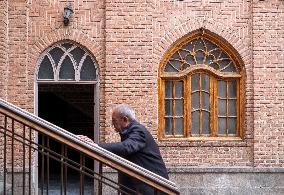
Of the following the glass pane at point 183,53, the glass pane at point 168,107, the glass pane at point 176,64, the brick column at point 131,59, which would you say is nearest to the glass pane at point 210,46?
the glass pane at point 183,53

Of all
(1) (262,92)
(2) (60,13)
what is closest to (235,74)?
(1) (262,92)

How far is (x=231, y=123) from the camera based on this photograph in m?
11.4

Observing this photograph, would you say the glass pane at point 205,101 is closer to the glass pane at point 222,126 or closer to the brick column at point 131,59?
the glass pane at point 222,126

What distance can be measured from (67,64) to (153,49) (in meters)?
1.79

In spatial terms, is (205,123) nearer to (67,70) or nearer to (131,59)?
(131,59)

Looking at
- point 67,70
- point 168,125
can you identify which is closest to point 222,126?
point 168,125

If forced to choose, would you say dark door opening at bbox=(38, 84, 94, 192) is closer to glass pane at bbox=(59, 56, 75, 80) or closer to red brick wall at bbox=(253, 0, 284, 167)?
glass pane at bbox=(59, 56, 75, 80)

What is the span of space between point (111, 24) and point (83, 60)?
93 cm

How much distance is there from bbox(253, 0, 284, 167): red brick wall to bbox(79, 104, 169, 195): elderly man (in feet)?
20.7

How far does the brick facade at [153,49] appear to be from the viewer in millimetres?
10930

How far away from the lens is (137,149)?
4.96m

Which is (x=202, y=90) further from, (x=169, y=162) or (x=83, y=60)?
(x=83, y=60)

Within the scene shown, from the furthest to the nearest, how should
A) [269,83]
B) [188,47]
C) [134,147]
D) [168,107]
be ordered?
1. [188,47]
2. [168,107]
3. [269,83]
4. [134,147]

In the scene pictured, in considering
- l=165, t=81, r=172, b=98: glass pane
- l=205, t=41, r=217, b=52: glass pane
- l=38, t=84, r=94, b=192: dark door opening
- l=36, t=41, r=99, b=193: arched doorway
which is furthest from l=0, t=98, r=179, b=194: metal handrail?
l=38, t=84, r=94, b=192: dark door opening
